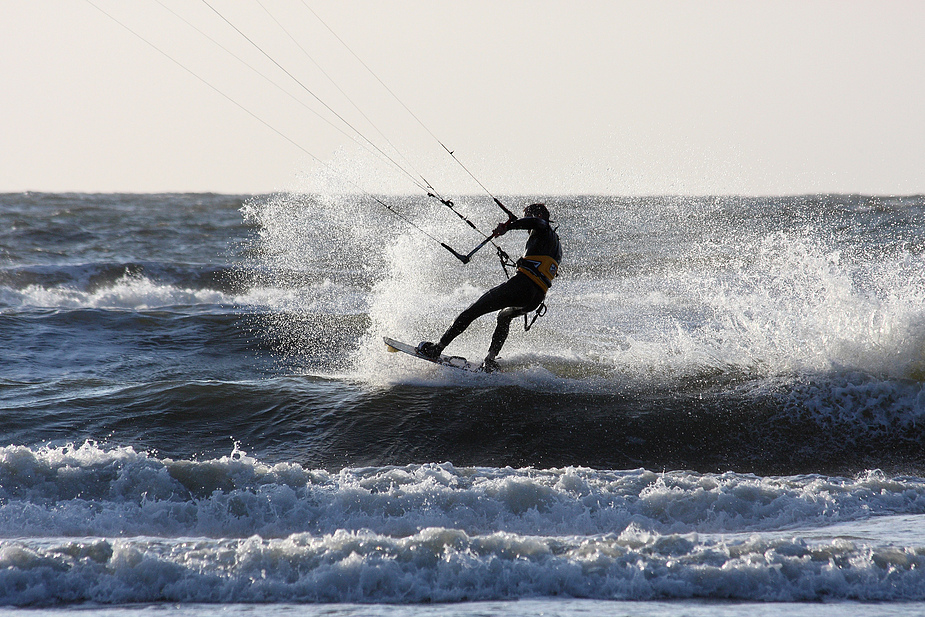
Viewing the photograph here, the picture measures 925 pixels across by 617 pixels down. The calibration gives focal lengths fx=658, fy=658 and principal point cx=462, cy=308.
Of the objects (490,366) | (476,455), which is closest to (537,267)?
(490,366)

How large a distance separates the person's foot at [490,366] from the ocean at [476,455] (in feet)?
0.69

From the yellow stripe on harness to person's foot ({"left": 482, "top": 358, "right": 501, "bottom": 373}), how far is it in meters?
1.12

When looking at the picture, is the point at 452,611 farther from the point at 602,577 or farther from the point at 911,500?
the point at 911,500

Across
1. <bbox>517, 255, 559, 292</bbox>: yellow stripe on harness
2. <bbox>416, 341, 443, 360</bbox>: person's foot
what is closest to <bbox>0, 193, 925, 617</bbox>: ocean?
<bbox>416, 341, 443, 360</bbox>: person's foot

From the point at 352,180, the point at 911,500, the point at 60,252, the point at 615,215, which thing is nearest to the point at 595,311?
the point at 352,180

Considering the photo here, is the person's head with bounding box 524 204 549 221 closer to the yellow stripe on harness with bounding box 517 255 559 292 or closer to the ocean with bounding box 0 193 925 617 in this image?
the yellow stripe on harness with bounding box 517 255 559 292

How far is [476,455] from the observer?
238 inches

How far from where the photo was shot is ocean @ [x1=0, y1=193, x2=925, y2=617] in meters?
3.80

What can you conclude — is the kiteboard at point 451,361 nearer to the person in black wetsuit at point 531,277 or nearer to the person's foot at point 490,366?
the person's foot at point 490,366

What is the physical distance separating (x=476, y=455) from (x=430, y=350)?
7.02 feet

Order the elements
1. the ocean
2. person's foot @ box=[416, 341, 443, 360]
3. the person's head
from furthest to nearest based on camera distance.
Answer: person's foot @ box=[416, 341, 443, 360]
the person's head
the ocean

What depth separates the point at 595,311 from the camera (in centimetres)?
1213

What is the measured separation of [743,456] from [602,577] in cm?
294

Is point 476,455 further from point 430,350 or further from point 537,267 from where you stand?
point 537,267
